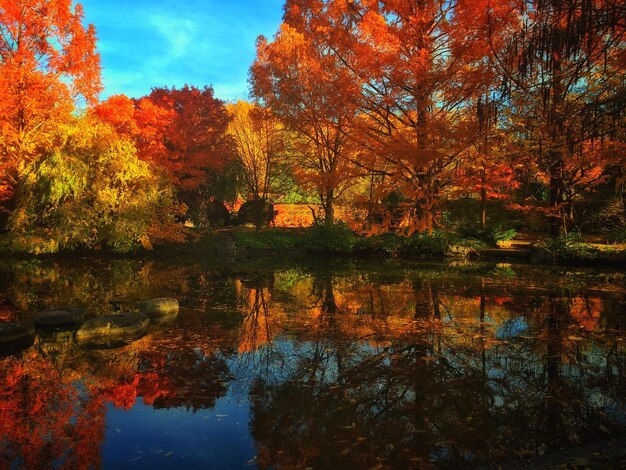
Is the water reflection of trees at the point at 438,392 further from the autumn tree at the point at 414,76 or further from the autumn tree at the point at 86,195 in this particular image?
the autumn tree at the point at 86,195

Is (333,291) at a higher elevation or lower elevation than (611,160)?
lower

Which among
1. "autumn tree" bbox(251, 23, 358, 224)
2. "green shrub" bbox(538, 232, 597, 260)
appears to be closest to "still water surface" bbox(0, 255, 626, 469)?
"green shrub" bbox(538, 232, 597, 260)

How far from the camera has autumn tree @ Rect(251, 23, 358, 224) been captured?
16047 mm

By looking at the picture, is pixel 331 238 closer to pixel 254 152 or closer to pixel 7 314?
pixel 254 152

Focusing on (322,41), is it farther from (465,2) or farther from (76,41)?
(76,41)

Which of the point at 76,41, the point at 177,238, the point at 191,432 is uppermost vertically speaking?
the point at 76,41

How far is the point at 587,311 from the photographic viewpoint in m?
9.70

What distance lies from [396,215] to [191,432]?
69.4 ft

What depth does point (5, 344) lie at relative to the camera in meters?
7.36

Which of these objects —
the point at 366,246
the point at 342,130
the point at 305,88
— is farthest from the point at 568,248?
the point at 305,88

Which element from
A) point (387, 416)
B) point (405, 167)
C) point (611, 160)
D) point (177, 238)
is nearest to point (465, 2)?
point (405, 167)

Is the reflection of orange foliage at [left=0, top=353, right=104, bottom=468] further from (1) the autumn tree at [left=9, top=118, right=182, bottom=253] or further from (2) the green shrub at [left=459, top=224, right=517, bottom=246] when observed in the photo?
(2) the green shrub at [left=459, top=224, right=517, bottom=246]

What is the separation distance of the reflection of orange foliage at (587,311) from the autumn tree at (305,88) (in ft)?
27.2

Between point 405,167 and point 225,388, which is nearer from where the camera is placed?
point 225,388
